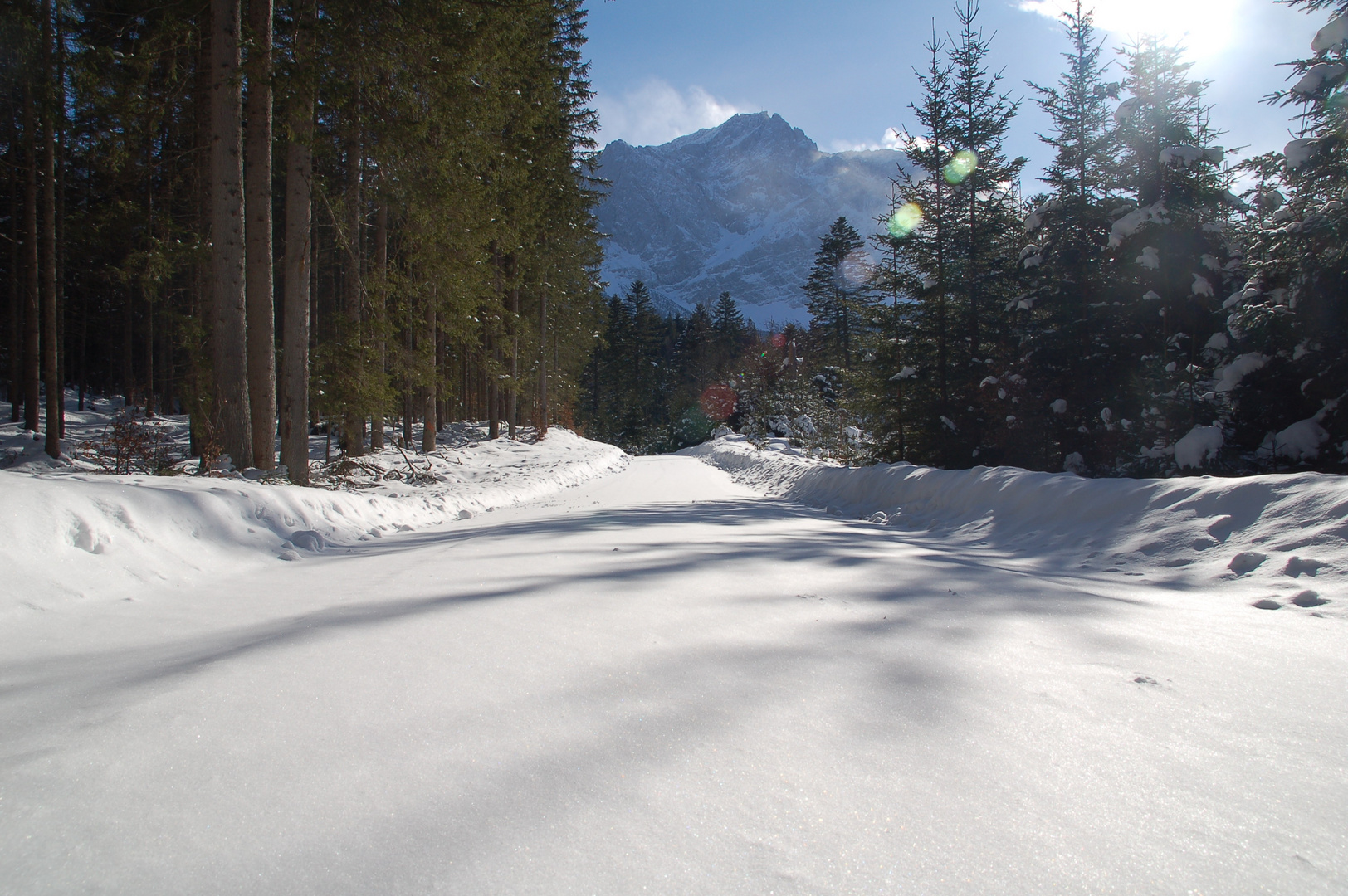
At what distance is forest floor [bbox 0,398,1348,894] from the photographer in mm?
1043

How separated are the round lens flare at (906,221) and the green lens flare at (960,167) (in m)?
1.15

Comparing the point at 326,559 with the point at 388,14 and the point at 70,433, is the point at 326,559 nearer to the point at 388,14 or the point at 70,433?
the point at 388,14

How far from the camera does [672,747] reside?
1426 mm

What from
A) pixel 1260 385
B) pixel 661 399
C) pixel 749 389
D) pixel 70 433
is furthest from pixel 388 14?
pixel 661 399

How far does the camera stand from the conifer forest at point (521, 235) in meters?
7.75

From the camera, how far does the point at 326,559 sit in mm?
4258

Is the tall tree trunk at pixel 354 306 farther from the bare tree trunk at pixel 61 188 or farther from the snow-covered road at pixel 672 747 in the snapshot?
the snow-covered road at pixel 672 747

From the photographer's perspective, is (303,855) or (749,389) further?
(749,389)

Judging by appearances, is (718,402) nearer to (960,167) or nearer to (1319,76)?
(960,167)

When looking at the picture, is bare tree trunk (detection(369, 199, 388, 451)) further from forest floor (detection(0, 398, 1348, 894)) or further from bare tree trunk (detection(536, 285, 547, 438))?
bare tree trunk (detection(536, 285, 547, 438))

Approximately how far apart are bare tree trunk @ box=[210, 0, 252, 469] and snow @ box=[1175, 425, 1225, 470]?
514 inches

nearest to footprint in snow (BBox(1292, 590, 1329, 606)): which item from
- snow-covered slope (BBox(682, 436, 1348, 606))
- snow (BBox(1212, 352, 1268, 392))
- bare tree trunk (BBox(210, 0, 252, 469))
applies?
snow-covered slope (BBox(682, 436, 1348, 606))

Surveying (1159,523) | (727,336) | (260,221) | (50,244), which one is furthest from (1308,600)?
(727,336)

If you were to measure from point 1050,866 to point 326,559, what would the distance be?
177 inches
